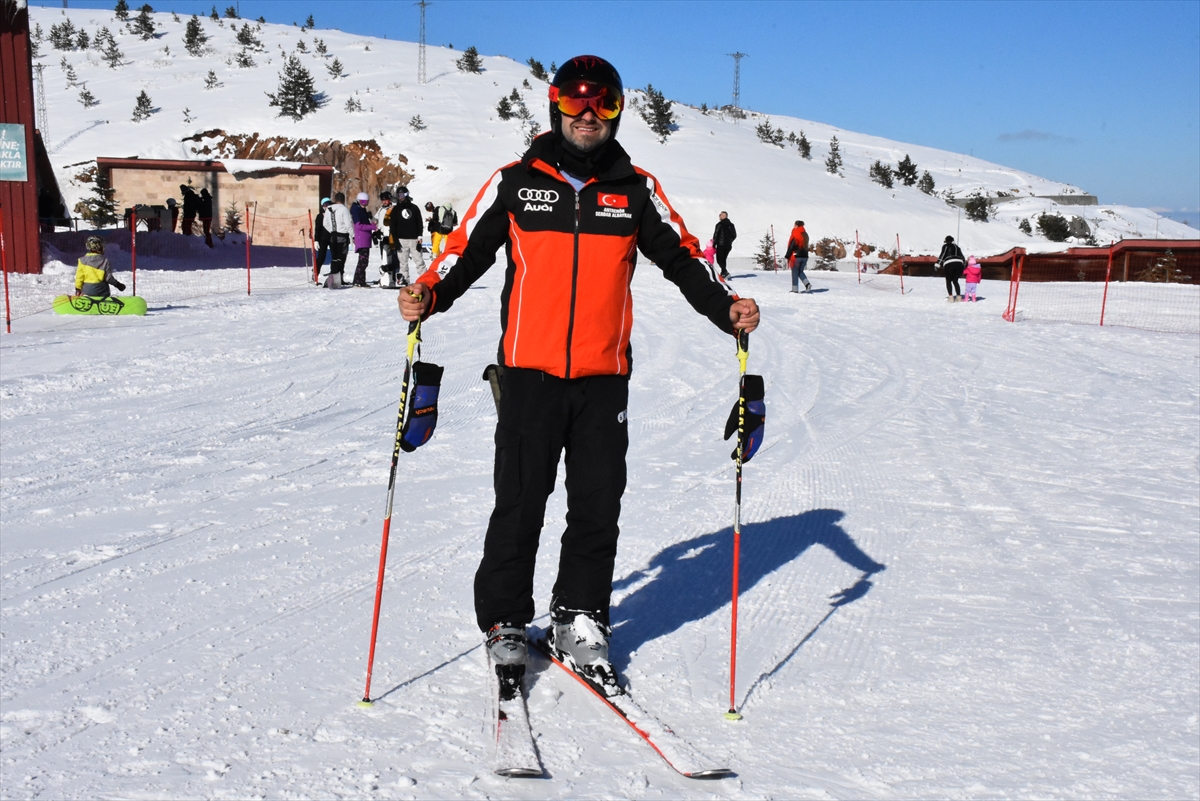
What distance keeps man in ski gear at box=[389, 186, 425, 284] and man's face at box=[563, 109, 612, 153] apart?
1251 cm

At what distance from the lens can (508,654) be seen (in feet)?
9.57

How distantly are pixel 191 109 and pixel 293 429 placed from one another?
1833 inches

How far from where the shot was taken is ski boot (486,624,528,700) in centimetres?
287

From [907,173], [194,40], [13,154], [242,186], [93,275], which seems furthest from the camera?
[194,40]

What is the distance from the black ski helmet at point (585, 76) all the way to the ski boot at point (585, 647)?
1.53 metres

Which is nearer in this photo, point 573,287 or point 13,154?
point 573,287

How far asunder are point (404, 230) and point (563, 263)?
13.1 meters

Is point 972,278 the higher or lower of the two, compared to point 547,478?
higher

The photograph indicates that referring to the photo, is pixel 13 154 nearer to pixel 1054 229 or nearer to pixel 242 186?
pixel 242 186

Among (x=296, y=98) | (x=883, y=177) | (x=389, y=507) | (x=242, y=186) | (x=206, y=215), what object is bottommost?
(x=389, y=507)

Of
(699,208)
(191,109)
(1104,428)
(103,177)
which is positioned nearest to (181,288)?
(1104,428)

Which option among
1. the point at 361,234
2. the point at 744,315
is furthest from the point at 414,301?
the point at 361,234

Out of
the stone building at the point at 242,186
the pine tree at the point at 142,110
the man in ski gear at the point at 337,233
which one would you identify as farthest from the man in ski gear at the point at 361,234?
the pine tree at the point at 142,110

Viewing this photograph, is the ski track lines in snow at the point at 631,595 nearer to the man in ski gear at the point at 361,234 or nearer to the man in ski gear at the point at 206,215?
the man in ski gear at the point at 361,234
